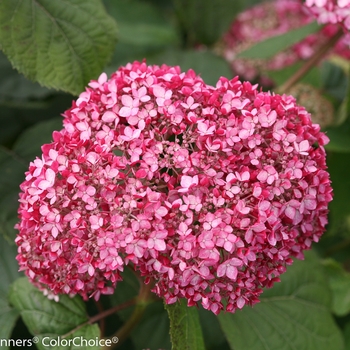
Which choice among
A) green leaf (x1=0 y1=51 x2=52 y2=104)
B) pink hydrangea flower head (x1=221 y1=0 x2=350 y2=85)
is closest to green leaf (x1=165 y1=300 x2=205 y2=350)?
green leaf (x1=0 y1=51 x2=52 y2=104)

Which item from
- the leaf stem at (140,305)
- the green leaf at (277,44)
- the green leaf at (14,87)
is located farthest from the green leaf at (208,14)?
the leaf stem at (140,305)

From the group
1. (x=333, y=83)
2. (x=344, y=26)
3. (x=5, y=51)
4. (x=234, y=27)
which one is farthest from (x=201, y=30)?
(x=5, y=51)

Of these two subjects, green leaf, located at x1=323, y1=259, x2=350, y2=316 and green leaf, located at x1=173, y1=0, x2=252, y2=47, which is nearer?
green leaf, located at x1=323, y1=259, x2=350, y2=316

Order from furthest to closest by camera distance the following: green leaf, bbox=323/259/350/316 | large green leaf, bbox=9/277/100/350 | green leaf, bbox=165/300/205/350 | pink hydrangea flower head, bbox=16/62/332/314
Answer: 1. green leaf, bbox=323/259/350/316
2. large green leaf, bbox=9/277/100/350
3. green leaf, bbox=165/300/205/350
4. pink hydrangea flower head, bbox=16/62/332/314

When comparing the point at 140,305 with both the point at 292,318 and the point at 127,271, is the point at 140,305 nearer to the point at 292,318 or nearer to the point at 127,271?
the point at 127,271

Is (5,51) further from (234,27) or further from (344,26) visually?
(234,27)

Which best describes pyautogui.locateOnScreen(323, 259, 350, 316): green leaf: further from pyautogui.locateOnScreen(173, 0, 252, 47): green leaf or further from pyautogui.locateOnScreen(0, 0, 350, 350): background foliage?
pyautogui.locateOnScreen(173, 0, 252, 47): green leaf

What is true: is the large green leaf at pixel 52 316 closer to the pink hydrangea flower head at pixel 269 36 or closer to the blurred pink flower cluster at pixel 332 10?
the blurred pink flower cluster at pixel 332 10
